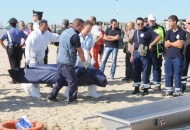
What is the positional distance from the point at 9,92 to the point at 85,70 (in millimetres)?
2295

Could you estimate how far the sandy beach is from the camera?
22.2 feet

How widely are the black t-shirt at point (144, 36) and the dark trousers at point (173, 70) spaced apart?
25.5 inches

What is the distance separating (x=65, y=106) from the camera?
8070 millimetres

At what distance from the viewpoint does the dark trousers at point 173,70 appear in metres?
8.74

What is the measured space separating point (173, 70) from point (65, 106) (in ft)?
9.08

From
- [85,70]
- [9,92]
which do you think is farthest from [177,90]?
[9,92]

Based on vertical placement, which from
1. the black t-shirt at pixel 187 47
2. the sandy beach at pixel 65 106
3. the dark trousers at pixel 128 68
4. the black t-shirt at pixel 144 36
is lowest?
the sandy beach at pixel 65 106

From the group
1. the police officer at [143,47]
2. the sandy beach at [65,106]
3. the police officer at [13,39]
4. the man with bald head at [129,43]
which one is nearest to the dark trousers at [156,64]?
the sandy beach at [65,106]

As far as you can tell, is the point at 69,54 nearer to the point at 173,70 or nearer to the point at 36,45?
the point at 36,45

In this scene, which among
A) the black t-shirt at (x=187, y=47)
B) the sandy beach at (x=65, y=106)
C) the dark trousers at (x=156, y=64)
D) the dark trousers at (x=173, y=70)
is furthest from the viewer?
the dark trousers at (x=156, y=64)

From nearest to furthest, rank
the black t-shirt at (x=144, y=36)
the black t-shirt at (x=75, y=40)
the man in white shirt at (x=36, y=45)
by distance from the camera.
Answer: the black t-shirt at (x=75, y=40) < the man in white shirt at (x=36, y=45) < the black t-shirt at (x=144, y=36)

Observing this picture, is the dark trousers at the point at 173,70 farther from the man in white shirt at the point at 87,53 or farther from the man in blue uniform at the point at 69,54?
the man in blue uniform at the point at 69,54

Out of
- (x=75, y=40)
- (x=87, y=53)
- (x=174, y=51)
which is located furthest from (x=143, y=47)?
(x=75, y=40)

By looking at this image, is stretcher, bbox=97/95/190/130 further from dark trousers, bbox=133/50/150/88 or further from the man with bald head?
the man with bald head
